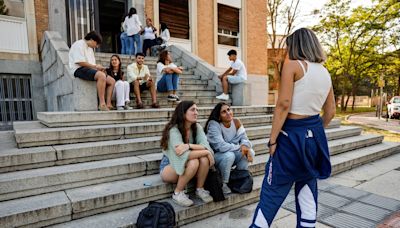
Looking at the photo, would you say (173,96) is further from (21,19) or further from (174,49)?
(21,19)

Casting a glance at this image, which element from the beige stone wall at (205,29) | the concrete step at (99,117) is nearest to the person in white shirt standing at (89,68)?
the concrete step at (99,117)

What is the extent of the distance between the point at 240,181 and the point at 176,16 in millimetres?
9917

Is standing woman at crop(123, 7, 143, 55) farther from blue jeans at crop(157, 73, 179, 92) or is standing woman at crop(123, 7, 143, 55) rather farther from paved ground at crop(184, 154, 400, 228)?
paved ground at crop(184, 154, 400, 228)

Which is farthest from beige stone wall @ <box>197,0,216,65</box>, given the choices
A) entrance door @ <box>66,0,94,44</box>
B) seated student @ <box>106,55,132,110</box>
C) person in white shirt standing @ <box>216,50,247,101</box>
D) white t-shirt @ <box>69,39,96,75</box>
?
white t-shirt @ <box>69,39,96,75</box>

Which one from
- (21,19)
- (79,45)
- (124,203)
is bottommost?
(124,203)

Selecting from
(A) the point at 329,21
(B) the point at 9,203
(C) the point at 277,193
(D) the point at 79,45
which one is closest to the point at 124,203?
(B) the point at 9,203

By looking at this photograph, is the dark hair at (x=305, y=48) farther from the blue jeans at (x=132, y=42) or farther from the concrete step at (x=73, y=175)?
the blue jeans at (x=132, y=42)

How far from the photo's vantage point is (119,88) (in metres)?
5.18

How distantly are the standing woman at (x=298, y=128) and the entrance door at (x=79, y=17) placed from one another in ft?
30.6

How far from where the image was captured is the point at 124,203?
2.92 meters

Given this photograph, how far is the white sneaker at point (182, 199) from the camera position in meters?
2.93

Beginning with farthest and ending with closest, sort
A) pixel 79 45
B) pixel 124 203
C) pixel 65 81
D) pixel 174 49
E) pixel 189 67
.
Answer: pixel 174 49
pixel 189 67
pixel 65 81
pixel 79 45
pixel 124 203

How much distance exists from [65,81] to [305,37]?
15.7 ft

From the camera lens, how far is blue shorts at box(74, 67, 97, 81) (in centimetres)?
465
